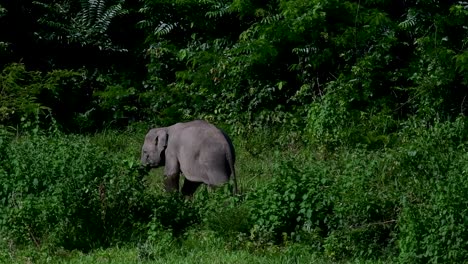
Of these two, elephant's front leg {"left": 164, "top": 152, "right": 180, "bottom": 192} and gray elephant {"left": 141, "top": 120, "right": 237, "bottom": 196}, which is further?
elephant's front leg {"left": 164, "top": 152, "right": 180, "bottom": 192}

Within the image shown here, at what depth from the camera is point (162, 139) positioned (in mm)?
13648

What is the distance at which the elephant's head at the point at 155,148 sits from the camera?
538 inches

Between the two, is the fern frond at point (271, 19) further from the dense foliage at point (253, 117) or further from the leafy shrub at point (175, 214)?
the leafy shrub at point (175, 214)

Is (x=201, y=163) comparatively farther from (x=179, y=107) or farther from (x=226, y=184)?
(x=179, y=107)

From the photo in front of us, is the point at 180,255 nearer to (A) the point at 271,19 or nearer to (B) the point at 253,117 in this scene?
(B) the point at 253,117

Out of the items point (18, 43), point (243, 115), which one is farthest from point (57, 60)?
point (243, 115)

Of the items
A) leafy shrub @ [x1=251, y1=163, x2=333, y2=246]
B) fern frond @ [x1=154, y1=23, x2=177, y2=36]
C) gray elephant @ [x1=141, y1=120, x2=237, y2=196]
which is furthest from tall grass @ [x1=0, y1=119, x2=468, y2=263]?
fern frond @ [x1=154, y1=23, x2=177, y2=36]

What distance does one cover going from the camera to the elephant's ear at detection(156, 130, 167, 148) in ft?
44.7

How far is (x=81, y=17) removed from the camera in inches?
790

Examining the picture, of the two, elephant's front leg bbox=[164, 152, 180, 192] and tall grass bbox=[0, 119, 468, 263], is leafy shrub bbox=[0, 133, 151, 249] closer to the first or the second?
tall grass bbox=[0, 119, 468, 263]

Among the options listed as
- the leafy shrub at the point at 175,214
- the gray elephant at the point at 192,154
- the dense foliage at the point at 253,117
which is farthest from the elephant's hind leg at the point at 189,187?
the leafy shrub at the point at 175,214

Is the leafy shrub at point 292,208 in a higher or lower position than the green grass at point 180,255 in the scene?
higher

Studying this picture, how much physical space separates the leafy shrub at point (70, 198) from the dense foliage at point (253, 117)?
0.02m

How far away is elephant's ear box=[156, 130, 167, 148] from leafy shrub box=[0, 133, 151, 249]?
1647mm
